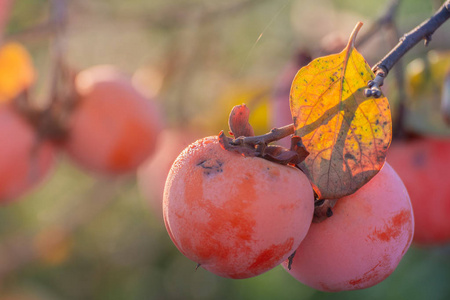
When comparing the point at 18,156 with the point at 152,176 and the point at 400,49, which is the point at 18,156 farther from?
the point at 400,49

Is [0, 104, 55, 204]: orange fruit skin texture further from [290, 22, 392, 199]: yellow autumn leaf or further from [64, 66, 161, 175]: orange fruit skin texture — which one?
[290, 22, 392, 199]: yellow autumn leaf

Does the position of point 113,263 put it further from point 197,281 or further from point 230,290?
point 230,290

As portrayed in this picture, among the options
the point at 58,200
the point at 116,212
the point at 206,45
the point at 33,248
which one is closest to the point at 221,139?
the point at 206,45

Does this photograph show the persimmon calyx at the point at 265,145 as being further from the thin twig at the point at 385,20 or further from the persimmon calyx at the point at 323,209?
the thin twig at the point at 385,20

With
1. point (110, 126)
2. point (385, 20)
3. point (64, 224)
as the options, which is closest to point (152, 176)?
point (110, 126)

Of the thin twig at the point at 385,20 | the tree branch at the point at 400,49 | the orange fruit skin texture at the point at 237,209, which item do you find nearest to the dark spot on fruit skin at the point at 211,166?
the orange fruit skin texture at the point at 237,209

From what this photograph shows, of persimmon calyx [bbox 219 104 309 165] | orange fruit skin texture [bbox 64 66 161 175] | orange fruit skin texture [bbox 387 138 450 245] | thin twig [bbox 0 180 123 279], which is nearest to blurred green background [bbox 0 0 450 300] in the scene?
thin twig [bbox 0 180 123 279]

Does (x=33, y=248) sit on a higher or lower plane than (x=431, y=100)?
lower
